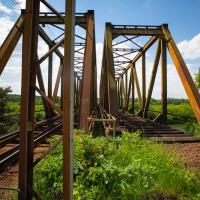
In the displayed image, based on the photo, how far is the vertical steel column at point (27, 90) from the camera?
141 inches

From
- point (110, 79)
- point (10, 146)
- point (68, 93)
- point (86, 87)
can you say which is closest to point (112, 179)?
point (68, 93)

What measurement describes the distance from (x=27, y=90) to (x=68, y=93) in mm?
613

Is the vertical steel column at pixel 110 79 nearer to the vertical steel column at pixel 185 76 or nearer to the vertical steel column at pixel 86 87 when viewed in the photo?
the vertical steel column at pixel 86 87

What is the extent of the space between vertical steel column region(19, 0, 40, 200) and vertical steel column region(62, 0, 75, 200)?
0.55 meters

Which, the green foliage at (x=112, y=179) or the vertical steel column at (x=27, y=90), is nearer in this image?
the vertical steel column at (x=27, y=90)

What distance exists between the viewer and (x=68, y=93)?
333 cm

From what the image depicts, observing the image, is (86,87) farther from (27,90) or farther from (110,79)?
(27,90)

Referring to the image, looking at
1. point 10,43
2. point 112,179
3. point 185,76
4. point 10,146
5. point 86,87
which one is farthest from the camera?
point 185,76

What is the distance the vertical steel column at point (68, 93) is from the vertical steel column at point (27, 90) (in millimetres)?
546

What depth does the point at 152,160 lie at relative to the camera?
5012 millimetres

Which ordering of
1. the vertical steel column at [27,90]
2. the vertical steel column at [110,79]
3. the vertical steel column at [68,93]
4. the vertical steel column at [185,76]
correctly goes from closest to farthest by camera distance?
1. the vertical steel column at [68,93]
2. the vertical steel column at [27,90]
3. the vertical steel column at [185,76]
4. the vertical steel column at [110,79]

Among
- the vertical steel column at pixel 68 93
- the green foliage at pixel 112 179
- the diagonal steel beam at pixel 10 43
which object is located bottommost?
the green foliage at pixel 112 179

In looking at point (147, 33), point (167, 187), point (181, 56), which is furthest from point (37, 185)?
point (147, 33)

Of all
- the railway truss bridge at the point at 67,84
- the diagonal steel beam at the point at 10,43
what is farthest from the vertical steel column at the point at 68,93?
the diagonal steel beam at the point at 10,43
